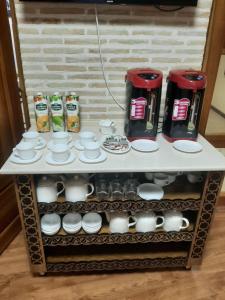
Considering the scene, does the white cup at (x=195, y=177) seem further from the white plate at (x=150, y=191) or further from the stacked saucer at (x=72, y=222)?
the stacked saucer at (x=72, y=222)

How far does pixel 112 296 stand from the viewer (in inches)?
49.9

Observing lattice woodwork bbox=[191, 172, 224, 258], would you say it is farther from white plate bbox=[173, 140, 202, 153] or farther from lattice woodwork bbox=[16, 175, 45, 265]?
lattice woodwork bbox=[16, 175, 45, 265]

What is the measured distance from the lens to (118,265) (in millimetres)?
1343

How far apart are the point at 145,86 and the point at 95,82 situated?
15.2 inches

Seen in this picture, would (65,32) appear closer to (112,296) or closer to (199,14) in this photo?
(199,14)

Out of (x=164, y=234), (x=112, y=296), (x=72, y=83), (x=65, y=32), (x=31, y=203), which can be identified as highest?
(x=65, y=32)

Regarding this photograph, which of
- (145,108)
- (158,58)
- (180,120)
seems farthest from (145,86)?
(158,58)

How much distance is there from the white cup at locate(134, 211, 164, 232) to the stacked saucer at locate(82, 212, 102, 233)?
0.18m

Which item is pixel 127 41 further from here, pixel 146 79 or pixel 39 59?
pixel 39 59

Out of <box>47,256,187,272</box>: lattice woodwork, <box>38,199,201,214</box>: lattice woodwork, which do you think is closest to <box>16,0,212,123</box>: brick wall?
<box>38,199,201,214</box>: lattice woodwork

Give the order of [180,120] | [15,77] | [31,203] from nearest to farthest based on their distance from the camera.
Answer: [31,203]
[180,120]
[15,77]

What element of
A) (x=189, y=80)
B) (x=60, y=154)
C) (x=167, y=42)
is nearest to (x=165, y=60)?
(x=167, y=42)

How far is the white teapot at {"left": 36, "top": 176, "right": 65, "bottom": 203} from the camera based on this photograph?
115 centimetres

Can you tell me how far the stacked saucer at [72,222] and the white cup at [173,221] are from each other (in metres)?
0.42
